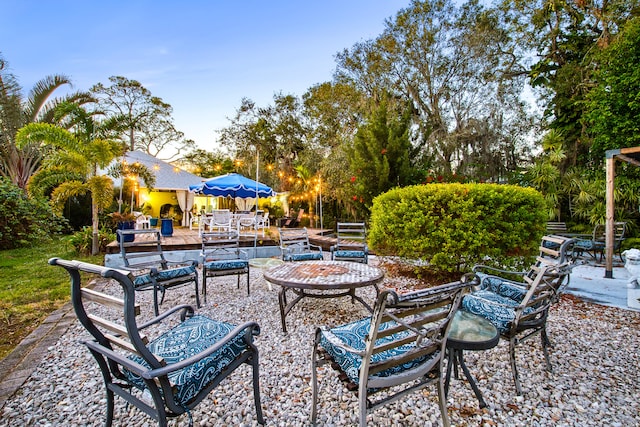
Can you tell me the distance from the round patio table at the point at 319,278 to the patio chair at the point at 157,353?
3.64 feet

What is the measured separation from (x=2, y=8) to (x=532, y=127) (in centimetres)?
2080

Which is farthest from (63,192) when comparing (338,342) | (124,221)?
(338,342)

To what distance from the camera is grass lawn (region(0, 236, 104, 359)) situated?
3240mm

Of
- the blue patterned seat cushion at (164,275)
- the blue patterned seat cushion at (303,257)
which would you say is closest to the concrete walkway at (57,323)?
the blue patterned seat cushion at (164,275)

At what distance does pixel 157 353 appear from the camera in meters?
1.72

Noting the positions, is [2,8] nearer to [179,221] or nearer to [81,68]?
[81,68]

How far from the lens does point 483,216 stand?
451cm

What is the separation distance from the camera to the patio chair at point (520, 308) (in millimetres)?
2066

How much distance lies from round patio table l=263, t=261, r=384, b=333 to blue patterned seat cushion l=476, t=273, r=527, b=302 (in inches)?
42.5

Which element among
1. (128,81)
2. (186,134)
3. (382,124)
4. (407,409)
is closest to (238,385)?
(407,409)

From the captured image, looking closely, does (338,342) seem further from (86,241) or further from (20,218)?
(20,218)

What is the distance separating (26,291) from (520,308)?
21.5 ft

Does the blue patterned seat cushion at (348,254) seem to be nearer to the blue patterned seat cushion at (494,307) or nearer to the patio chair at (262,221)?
the blue patterned seat cushion at (494,307)

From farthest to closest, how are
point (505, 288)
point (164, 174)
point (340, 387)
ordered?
point (164, 174) → point (505, 288) → point (340, 387)
